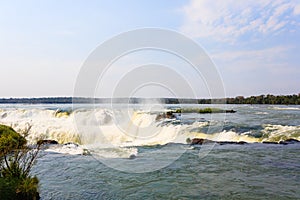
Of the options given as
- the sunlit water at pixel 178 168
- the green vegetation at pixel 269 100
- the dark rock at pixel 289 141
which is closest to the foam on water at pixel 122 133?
the sunlit water at pixel 178 168

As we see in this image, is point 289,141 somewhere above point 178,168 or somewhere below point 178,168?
above

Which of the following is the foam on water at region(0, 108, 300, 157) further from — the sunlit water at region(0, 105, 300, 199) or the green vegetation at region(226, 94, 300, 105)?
the green vegetation at region(226, 94, 300, 105)

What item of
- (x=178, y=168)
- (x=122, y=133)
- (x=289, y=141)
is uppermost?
(x=122, y=133)

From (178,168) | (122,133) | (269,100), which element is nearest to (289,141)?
(178,168)

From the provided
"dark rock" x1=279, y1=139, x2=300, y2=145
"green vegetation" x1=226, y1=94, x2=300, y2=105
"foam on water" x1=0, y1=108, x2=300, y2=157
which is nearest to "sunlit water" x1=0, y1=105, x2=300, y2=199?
"foam on water" x1=0, y1=108, x2=300, y2=157

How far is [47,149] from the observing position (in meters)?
17.6

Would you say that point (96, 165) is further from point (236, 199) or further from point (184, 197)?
point (236, 199)

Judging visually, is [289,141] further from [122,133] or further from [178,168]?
[122,133]

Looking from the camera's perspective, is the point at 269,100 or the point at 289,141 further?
the point at 269,100

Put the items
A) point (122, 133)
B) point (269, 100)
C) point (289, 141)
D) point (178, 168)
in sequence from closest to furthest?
point (178, 168), point (289, 141), point (122, 133), point (269, 100)

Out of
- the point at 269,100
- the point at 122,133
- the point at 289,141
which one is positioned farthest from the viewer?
the point at 269,100

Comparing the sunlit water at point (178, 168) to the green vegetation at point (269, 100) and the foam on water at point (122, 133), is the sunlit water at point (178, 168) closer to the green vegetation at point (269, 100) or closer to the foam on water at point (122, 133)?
the foam on water at point (122, 133)

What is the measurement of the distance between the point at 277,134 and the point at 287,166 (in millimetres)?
8865

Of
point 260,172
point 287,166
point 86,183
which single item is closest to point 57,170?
point 86,183
